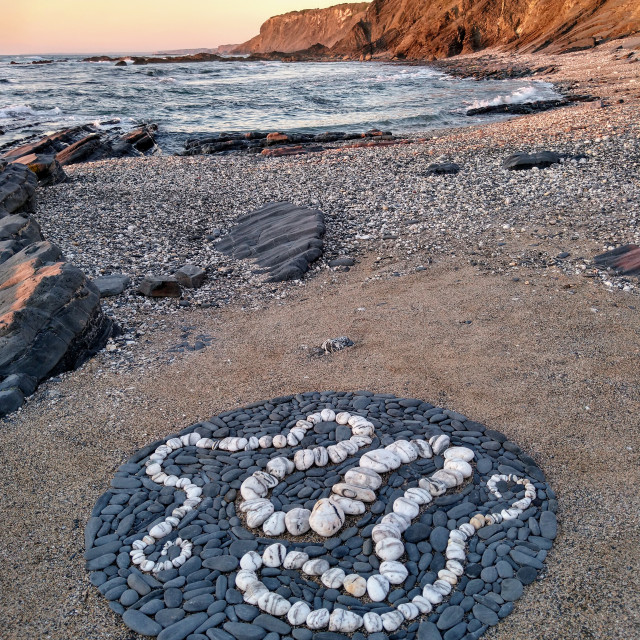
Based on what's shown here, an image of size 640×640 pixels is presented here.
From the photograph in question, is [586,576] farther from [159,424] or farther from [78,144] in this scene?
[78,144]

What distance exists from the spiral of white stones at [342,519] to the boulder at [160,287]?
291 cm

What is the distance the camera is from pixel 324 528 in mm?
3180

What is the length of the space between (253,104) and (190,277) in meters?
24.2

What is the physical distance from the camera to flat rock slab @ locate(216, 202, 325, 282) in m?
7.29

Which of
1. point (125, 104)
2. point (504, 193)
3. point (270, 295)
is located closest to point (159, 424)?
point (270, 295)

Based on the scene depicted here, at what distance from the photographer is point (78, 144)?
16.5 meters

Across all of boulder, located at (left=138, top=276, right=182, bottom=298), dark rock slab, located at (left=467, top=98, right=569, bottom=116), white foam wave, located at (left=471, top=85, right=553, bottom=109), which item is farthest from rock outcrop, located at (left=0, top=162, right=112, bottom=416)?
white foam wave, located at (left=471, top=85, right=553, bottom=109)

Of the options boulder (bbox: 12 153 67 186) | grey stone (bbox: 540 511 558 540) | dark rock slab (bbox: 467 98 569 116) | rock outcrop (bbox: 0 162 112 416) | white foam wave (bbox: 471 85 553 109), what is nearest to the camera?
grey stone (bbox: 540 511 558 540)

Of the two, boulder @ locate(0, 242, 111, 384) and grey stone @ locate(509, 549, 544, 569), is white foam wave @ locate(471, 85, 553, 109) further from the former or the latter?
grey stone @ locate(509, 549, 544, 569)

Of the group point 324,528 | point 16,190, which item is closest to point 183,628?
point 324,528

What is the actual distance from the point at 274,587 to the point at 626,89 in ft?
80.1

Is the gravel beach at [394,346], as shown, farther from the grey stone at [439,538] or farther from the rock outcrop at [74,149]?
the rock outcrop at [74,149]

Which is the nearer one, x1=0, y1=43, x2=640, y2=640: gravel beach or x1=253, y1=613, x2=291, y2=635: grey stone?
x1=253, y1=613, x2=291, y2=635: grey stone

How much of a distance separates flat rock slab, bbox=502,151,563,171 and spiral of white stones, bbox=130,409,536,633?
811 centimetres
